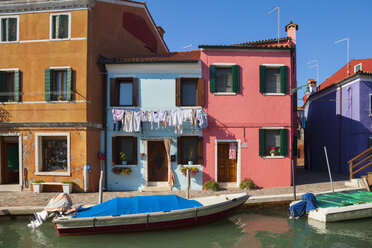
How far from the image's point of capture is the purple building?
17.1 m

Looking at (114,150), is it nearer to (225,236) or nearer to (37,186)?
(37,186)

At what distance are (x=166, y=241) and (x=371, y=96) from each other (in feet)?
52.1

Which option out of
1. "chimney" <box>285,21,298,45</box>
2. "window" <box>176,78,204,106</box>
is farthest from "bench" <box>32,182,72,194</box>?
"chimney" <box>285,21,298,45</box>

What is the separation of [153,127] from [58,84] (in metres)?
5.29

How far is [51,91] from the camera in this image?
44.2 feet

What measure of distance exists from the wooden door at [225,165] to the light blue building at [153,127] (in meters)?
1.07

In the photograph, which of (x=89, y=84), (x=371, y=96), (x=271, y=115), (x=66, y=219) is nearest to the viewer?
(x=66, y=219)

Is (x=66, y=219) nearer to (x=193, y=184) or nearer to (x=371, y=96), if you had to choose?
(x=193, y=184)

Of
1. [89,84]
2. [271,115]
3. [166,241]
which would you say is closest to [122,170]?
[89,84]

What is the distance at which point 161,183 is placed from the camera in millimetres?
14156

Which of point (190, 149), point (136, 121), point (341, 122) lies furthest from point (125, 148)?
point (341, 122)

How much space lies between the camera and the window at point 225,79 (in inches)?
553

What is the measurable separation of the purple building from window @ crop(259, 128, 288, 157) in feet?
21.3

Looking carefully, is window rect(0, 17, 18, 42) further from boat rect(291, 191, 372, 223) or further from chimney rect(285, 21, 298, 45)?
boat rect(291, 191, 372, 223)
